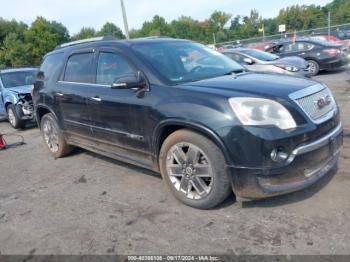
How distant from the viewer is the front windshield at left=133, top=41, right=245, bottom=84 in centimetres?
425

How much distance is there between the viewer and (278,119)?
3363 millimetres

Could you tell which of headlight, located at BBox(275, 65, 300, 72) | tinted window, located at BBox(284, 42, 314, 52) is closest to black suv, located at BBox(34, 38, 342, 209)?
headlight, located at BBox(275, 65, 300, 72)

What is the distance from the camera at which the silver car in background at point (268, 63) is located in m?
10.6

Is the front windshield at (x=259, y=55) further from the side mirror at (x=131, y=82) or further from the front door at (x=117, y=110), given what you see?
the side mirror at (x=131, y=82)

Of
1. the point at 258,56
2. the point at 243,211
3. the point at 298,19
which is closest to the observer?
the point at 243,211

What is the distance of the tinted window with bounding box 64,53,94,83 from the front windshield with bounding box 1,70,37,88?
5375 mm

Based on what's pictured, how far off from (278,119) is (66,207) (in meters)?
2.58

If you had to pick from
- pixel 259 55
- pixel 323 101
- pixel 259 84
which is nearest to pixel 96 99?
pixel 259 84

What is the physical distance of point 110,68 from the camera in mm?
4738

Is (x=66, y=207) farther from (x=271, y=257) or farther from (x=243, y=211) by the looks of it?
(x=271, y=257)

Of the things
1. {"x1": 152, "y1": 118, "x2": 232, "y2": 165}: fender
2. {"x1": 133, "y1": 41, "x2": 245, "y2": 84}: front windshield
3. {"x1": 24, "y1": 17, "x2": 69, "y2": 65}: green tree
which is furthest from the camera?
{"x1": 24, "y1": 17, "x2": 69, "y2": 65}: green tree

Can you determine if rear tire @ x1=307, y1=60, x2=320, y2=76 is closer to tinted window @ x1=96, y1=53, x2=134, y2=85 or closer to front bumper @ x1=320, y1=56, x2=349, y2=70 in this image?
front bumper @ x1=320, y1=56, x2=349, y2=70

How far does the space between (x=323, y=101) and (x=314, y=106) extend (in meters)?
0.24

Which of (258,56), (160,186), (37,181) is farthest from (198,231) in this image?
(258,56)
